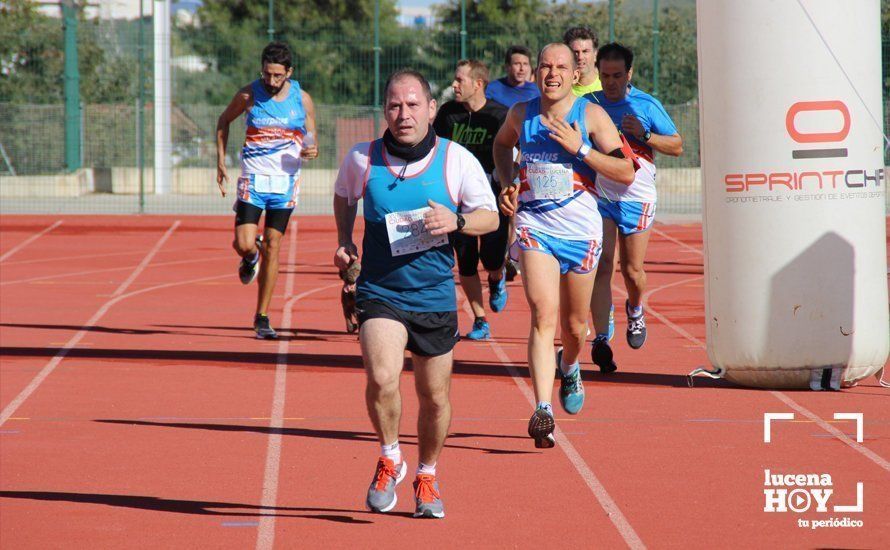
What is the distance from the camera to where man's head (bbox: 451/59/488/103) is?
1124 cm

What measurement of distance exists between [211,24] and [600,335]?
46.4 m

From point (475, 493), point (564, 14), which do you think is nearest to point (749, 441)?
point (475, 493)

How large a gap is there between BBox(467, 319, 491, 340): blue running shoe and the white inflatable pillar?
2.81m

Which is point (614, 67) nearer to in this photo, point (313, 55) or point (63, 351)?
point (63, 351)

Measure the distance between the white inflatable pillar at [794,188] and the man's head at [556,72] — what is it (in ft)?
5.30

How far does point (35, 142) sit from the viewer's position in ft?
102

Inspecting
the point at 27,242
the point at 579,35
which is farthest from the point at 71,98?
the point at 579,35

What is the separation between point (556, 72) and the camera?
768cm

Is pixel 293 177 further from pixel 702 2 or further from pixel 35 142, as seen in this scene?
pixel 35 142

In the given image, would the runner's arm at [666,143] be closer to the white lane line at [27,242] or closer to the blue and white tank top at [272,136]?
the blue and white tank top at [272,136]

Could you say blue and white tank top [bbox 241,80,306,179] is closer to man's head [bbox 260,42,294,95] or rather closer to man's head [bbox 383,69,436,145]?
man's head [bbox 260,42,294,95]

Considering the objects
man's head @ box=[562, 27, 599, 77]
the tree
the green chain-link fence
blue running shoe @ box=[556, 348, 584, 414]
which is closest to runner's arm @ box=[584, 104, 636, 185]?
blue running shoe @ box=[556, 348, 584, 414]

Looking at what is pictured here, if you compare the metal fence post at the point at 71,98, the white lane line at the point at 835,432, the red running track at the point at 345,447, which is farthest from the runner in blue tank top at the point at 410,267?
the metal fence post at the point at 71,98

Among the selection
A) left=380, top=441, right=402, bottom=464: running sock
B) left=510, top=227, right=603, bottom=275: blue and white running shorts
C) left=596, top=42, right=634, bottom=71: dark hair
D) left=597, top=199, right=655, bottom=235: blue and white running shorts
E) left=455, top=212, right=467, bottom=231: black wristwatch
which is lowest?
Result: left=380, top=441, right=402, bottom=464: running sock
